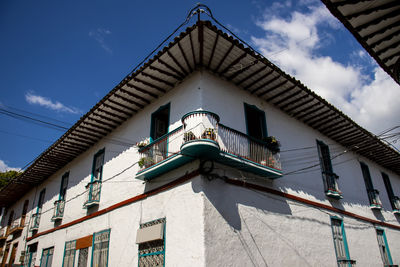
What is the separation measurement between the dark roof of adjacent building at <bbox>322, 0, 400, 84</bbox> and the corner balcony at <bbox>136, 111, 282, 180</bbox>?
10.9 ft

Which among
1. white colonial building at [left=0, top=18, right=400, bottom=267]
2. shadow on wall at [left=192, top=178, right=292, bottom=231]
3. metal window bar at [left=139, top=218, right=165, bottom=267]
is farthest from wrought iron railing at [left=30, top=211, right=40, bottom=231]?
shadow on wall at [left=192, top=178, right=292, bottom=231]

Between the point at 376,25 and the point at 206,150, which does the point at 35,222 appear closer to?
the point at 206,150

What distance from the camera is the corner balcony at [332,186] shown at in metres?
10.2

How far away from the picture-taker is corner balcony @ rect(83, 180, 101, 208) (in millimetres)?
10608

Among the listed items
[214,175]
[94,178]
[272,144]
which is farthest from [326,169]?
[94,178]

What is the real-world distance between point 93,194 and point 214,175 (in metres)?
5.84

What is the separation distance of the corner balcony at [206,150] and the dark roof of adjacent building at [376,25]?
333cm

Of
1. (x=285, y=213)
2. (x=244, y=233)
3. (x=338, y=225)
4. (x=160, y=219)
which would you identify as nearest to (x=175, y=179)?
(x=160, y=219)

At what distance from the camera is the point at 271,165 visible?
815 cm

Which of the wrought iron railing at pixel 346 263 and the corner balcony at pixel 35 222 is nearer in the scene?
the wrought iron railing at pixel 346 263

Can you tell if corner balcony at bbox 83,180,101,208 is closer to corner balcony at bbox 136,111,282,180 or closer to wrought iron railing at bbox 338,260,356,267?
corner balcony at bbox 136,111,282,180

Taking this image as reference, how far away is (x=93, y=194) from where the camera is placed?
35.9 feet

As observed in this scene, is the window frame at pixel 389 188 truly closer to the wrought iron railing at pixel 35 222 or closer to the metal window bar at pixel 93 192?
the metal window bar at pixel 93 192

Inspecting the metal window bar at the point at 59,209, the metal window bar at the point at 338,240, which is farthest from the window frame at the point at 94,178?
the metal window bar at the point at 338,240
